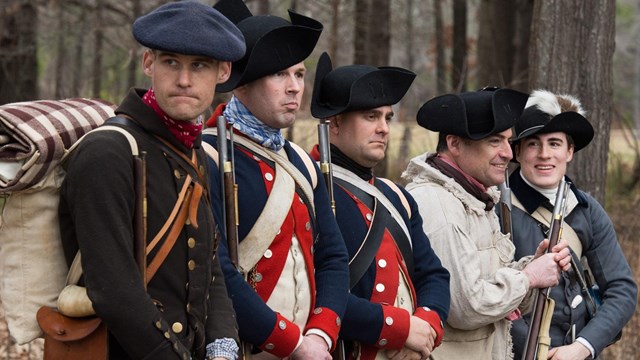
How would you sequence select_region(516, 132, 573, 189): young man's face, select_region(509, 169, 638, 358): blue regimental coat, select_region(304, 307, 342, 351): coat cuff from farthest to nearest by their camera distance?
select_region(516, 132, 573, 189): young man's face, select_region(509, 169, 638, 358): blue regimental coat, select_region(304, 307, 342, 351): coat cuff

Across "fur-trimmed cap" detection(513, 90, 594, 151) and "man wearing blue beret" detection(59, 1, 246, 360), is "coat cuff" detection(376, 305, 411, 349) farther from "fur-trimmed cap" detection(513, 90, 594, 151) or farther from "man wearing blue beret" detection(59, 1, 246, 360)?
"fur-trimmed cap" detection(513, 90, 594, 151)

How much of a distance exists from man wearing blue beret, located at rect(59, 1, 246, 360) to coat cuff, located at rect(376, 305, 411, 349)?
3.48ft

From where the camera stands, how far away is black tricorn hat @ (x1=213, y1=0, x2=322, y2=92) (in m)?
4.48

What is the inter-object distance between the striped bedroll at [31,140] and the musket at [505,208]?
2.86m

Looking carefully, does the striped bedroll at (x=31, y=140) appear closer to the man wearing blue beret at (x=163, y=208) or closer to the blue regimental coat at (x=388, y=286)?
the man wearing blue beret at (x=163, y=208)

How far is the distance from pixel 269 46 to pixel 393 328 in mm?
1364

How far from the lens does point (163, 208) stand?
3.61 metres

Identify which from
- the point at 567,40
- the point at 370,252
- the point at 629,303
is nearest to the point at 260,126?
the point at 370,252

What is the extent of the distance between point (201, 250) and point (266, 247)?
2.09 feet

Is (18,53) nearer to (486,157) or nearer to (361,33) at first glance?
(361,33)

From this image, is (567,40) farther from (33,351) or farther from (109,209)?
(109,209)

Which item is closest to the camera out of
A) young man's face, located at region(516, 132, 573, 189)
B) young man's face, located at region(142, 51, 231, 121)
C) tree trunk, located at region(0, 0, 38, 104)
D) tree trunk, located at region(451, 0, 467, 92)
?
young man's face, located at region(142, 51, 231, 121)

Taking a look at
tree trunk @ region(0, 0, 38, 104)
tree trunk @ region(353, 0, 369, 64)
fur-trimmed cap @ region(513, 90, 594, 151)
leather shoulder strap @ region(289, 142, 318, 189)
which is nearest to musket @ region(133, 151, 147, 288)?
leather shoulder strap @ region(289, 142, 318, 189)

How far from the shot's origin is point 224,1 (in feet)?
15.9
